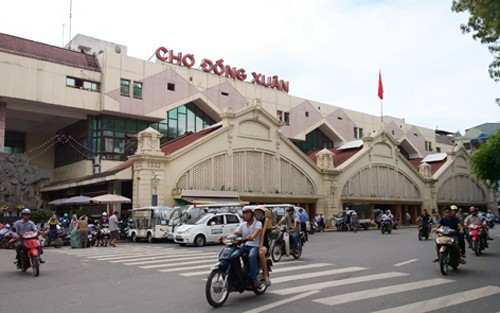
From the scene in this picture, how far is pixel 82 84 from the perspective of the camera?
3512 cm

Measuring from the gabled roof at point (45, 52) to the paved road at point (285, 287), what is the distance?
921 inches

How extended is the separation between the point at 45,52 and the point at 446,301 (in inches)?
1339

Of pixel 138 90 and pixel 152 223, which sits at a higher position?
pixel 138 90

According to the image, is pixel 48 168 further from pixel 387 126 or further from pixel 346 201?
pixel 387 126

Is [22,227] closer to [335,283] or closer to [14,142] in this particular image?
[335,283]

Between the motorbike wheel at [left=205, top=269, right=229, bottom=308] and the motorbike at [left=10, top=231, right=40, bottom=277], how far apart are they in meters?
6.19

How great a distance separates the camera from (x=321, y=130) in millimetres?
53250

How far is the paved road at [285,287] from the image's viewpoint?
25.1ft

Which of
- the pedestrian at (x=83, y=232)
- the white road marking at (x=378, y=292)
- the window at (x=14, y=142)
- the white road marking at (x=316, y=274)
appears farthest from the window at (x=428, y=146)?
the white road marking at (x=378, y=292)

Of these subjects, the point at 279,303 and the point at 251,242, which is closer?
the point at 279,303

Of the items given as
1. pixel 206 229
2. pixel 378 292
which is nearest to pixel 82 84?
pixel 206 229

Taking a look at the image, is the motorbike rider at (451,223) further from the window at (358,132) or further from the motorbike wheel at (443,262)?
the window at (358,132)

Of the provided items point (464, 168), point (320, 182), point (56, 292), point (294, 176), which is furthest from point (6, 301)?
point (464, 168)

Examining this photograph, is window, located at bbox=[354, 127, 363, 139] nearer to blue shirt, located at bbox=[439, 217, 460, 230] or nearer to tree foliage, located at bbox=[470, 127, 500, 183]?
tree foliage, located at bbox=[470, 127, 500, 183]
